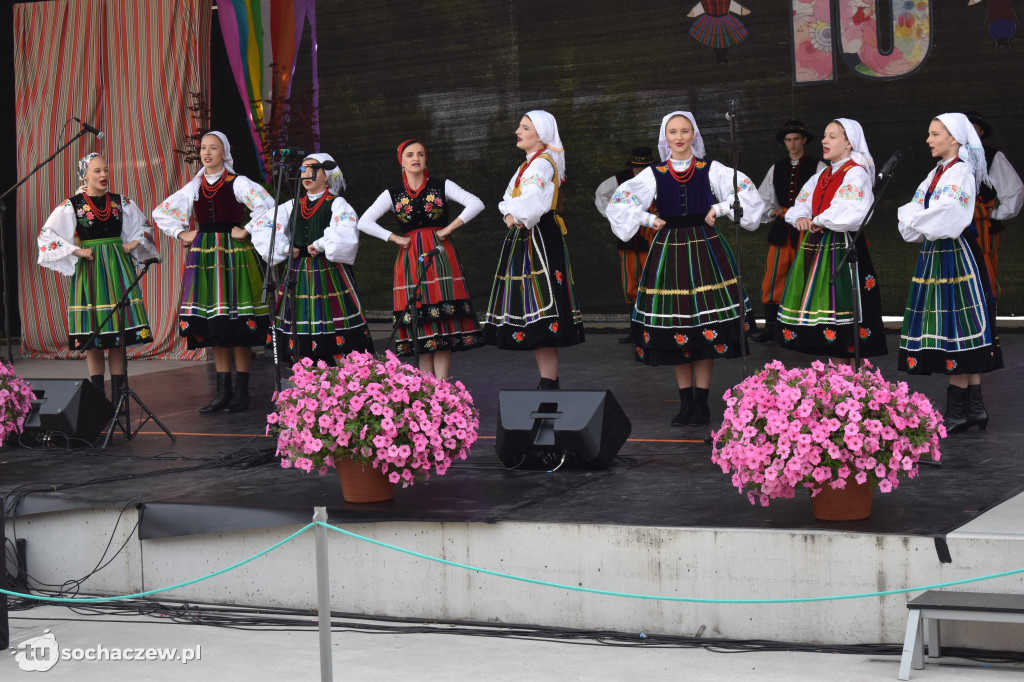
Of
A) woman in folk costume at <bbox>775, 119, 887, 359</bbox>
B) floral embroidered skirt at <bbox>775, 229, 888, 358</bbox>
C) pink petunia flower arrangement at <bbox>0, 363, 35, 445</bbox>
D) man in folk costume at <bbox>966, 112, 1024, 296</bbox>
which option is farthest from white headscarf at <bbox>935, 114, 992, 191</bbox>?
pink petunia flower arrangement at <bbox>0, 363, 35, 445</bbox>

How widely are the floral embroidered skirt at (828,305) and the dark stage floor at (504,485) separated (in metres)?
0.47

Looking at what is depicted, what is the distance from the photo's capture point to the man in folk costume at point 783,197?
26.2 ft

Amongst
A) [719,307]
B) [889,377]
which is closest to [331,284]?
[719,307]

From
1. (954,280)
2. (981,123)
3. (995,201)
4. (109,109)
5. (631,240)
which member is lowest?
(954,280)

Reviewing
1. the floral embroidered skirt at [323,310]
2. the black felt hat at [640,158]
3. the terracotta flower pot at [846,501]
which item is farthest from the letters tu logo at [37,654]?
the black felt hat at [640,158]

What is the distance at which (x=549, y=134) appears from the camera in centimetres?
606

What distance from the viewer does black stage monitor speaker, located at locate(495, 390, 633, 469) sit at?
4.76m

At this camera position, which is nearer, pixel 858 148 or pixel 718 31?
pixel 858 148

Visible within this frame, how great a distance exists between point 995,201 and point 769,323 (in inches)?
57.9

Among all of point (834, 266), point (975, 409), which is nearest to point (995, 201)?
point (834, 266)

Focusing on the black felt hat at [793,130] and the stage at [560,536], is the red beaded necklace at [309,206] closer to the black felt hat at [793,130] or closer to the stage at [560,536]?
the stage at [560,536]

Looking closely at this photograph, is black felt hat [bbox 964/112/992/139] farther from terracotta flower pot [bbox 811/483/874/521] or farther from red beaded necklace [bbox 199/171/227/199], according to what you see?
terracotta flower pot [bbox 811/483/874/521]

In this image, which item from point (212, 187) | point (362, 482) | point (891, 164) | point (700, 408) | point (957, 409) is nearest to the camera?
point (362, 482)

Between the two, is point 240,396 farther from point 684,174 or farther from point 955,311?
point 955,311
